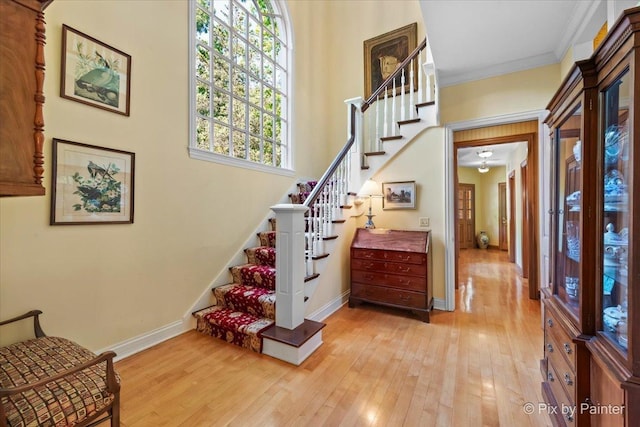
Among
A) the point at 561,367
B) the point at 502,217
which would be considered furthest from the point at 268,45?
the point at 502,217

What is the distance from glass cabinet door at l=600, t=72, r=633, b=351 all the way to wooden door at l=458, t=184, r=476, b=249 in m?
7.88

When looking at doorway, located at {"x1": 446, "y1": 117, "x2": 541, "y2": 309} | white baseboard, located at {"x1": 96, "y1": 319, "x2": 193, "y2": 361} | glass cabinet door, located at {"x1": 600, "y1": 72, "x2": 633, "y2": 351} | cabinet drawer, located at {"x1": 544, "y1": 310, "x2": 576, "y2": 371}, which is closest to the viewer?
glass cabinet door, located at {"x1": 600, "y1": 72, "x2": 633, "y2": 351}

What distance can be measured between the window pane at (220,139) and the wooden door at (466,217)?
7.54 m

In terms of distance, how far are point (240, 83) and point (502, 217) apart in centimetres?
805

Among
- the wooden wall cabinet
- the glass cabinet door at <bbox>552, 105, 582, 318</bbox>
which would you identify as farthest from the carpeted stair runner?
the glass cabinet door at <bbox>552, 105, 582, 318</bbox>

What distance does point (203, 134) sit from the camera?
9.84ft

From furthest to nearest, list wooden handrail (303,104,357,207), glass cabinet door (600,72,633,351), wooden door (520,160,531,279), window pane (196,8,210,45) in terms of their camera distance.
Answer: wooden door (520,160,531,279)
window pane (196,8,210,45)
wooden handrail (303,104,357,207)
glass cabinet door (600,72,633,351)

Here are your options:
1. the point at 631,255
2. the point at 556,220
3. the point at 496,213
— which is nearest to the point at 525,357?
the point at 556,220

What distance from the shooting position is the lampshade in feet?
12.2

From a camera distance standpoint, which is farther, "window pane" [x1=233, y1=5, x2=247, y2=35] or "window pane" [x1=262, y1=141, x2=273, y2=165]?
"window pane" [x1=262, y1=141, x2=273, y2=165]

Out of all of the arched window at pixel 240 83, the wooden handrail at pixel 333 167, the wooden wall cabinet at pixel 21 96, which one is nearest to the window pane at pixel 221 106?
the arched window at pixel 240 83

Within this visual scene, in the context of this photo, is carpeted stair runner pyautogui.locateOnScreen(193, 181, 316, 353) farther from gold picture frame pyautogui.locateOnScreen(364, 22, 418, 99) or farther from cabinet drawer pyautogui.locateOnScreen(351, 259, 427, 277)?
gold picture frame pyautogui.locateOnScreen(364, 22, 418, 99)

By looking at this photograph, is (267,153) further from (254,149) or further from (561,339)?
(561,339)

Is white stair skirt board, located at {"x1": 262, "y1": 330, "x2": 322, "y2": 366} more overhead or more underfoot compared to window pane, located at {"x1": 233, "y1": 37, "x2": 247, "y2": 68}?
more underfoot
